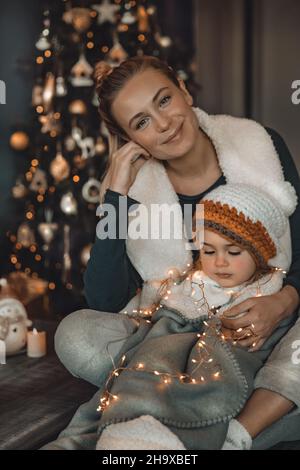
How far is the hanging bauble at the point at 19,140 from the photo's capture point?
10.6ft

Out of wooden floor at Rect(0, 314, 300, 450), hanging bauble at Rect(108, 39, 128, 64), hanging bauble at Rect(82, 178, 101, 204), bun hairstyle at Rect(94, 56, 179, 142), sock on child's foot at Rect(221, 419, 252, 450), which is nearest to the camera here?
sock on child's foot at Rect(221, 419, 252, 450)

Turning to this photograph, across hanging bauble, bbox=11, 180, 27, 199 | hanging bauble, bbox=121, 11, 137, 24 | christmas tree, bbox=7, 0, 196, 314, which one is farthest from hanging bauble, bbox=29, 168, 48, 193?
hanging bauble, bbox=121, 11, 137, 24

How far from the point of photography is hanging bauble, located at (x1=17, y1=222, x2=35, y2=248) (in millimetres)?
3268

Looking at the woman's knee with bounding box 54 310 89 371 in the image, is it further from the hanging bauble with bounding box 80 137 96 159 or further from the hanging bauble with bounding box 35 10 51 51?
the hanging bauble with bounding box 35 10 51 51

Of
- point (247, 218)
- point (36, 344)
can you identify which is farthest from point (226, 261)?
point (36, 344)

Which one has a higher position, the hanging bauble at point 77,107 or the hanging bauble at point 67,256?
the hanging bauble at point 77,107

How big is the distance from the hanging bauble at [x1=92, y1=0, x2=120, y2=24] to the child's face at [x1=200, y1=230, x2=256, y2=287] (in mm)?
1600

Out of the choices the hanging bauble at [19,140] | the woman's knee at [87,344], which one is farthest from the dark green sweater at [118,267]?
the hanging bauble at [19,140]

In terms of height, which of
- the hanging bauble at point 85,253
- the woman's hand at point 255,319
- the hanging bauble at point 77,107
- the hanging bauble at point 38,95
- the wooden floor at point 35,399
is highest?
the hanging bauble at point 38,95

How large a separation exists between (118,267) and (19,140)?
1.64 meters

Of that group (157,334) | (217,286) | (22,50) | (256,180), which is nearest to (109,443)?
(157,334)

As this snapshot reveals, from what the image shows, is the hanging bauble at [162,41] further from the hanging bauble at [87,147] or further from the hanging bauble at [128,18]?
the hanging bauble at [87,147]

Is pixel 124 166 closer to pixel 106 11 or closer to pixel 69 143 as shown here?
pixel 69 143

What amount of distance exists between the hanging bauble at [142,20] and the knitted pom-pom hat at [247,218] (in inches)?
59.4
